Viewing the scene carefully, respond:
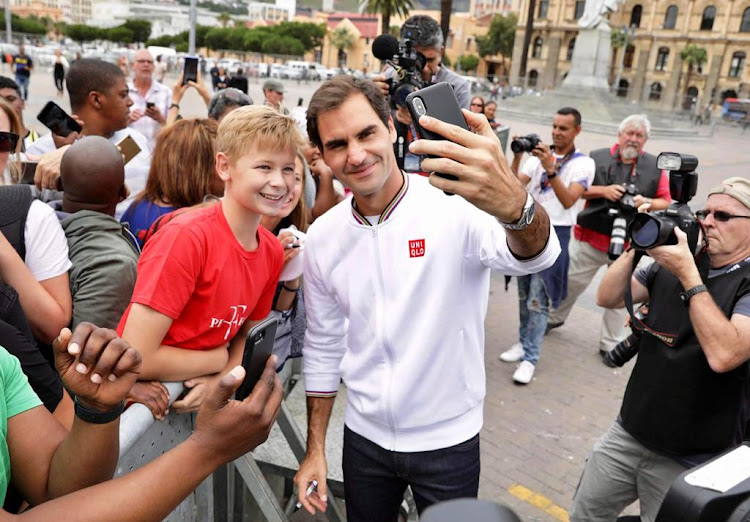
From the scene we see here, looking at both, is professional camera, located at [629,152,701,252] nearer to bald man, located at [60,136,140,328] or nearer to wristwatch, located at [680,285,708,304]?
wristwatch, located at [680,285,708,304]

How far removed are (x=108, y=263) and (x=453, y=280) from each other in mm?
1330

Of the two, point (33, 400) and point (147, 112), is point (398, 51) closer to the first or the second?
point (147, 112)

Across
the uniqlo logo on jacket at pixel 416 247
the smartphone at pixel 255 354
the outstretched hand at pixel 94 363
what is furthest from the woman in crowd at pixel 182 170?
the outstretched hand at pixel 94 363

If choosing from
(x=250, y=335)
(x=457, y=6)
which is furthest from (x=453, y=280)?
(x=457, y=6)

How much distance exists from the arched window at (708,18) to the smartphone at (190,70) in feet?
238

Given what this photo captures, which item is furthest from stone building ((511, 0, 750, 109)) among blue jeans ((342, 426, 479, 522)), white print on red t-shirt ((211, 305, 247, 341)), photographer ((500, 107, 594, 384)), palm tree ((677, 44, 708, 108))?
white print on red t-shirt ((211, 305, 247, 341))

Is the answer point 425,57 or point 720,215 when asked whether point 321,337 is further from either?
point 425,57

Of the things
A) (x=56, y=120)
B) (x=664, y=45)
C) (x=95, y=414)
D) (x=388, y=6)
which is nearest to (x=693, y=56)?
(x=664, y=45)

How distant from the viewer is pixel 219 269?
194cm

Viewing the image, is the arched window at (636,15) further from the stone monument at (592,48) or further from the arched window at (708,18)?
the stone monument at (592,48)

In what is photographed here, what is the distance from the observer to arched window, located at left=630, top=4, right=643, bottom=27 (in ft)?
224

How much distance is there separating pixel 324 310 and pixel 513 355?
3446 mm

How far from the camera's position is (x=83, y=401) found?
49.4 inches

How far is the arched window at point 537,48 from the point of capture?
241 feet
